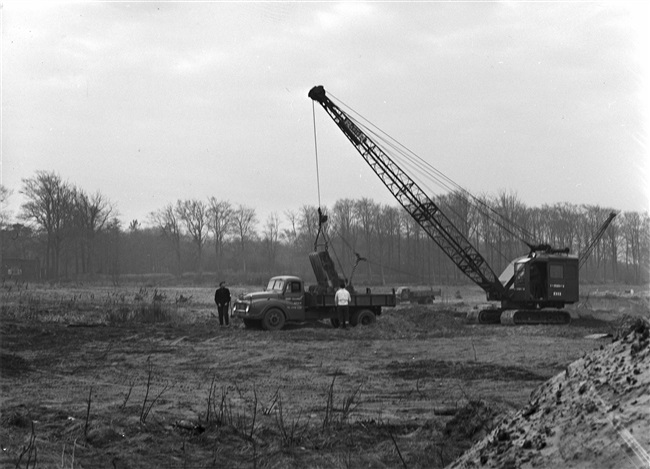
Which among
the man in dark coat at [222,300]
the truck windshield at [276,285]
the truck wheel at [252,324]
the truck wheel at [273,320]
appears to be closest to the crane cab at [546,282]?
the truck windshield at [276,285]

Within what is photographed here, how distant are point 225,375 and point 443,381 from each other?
3.86 m

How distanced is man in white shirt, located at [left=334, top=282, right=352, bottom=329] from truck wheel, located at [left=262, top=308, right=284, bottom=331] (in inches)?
72.4

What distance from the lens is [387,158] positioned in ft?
95.7

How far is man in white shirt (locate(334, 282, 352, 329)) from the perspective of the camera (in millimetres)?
22859

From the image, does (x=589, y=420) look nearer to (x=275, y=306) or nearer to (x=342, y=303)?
(x=275, y=306)

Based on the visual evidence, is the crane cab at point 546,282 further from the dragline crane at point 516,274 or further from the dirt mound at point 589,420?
the dirt mound at point 589,420

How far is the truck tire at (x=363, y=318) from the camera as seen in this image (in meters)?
23.9

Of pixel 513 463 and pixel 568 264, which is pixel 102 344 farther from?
pixel 568 264

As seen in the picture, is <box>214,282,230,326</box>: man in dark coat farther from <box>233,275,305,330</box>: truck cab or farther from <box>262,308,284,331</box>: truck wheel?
<box>262,308,284,331</box>: truck wheel

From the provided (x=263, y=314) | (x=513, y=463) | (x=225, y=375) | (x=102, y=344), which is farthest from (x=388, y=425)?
(x=263, y=314)

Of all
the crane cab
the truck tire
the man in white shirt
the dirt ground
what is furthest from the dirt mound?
the crane cab

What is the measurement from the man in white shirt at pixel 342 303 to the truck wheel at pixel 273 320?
1.84 m

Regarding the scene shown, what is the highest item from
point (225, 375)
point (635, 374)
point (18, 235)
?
point (18, 235)

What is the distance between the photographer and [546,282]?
26.7m
